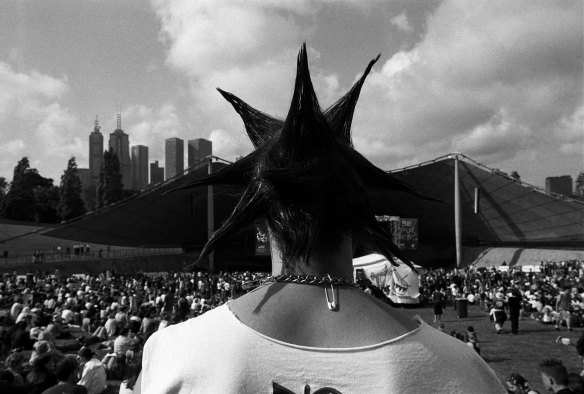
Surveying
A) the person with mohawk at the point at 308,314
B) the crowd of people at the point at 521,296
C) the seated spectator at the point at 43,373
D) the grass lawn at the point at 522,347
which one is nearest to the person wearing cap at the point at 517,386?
the grass lawn at the point at 522,347

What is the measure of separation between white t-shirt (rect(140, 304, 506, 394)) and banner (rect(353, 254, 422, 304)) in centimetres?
1841

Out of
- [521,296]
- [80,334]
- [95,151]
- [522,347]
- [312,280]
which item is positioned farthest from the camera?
[95,151]

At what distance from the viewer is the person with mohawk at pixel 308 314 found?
0.93 meters

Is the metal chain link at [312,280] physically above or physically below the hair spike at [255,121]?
below

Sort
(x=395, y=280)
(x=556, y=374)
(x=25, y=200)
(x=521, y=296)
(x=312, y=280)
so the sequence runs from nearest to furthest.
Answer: (x=312, y=280), (x=556, y=374), (x=521, y=296), (x=395, y=280), (x=25, y=200)

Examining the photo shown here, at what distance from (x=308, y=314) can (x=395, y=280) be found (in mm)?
19271

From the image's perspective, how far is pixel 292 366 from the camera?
0.93 metres

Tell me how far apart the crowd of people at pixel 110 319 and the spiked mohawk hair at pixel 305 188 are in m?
0.27

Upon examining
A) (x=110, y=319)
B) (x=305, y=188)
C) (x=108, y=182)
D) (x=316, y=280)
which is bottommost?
(x=110, y=319)

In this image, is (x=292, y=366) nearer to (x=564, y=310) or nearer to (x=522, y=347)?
(x=522, y=347)

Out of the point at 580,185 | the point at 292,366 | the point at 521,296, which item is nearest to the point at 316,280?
the point at 292,366

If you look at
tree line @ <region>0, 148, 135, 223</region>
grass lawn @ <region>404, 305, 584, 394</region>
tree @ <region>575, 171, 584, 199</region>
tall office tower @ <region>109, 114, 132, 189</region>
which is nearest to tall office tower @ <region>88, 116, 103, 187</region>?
tall office tower @ <region>109, 114, 132, 189</region>

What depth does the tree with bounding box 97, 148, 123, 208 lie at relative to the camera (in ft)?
225

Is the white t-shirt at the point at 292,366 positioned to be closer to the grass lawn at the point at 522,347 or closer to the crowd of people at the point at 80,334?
the crowd of people at the point at 80,334
